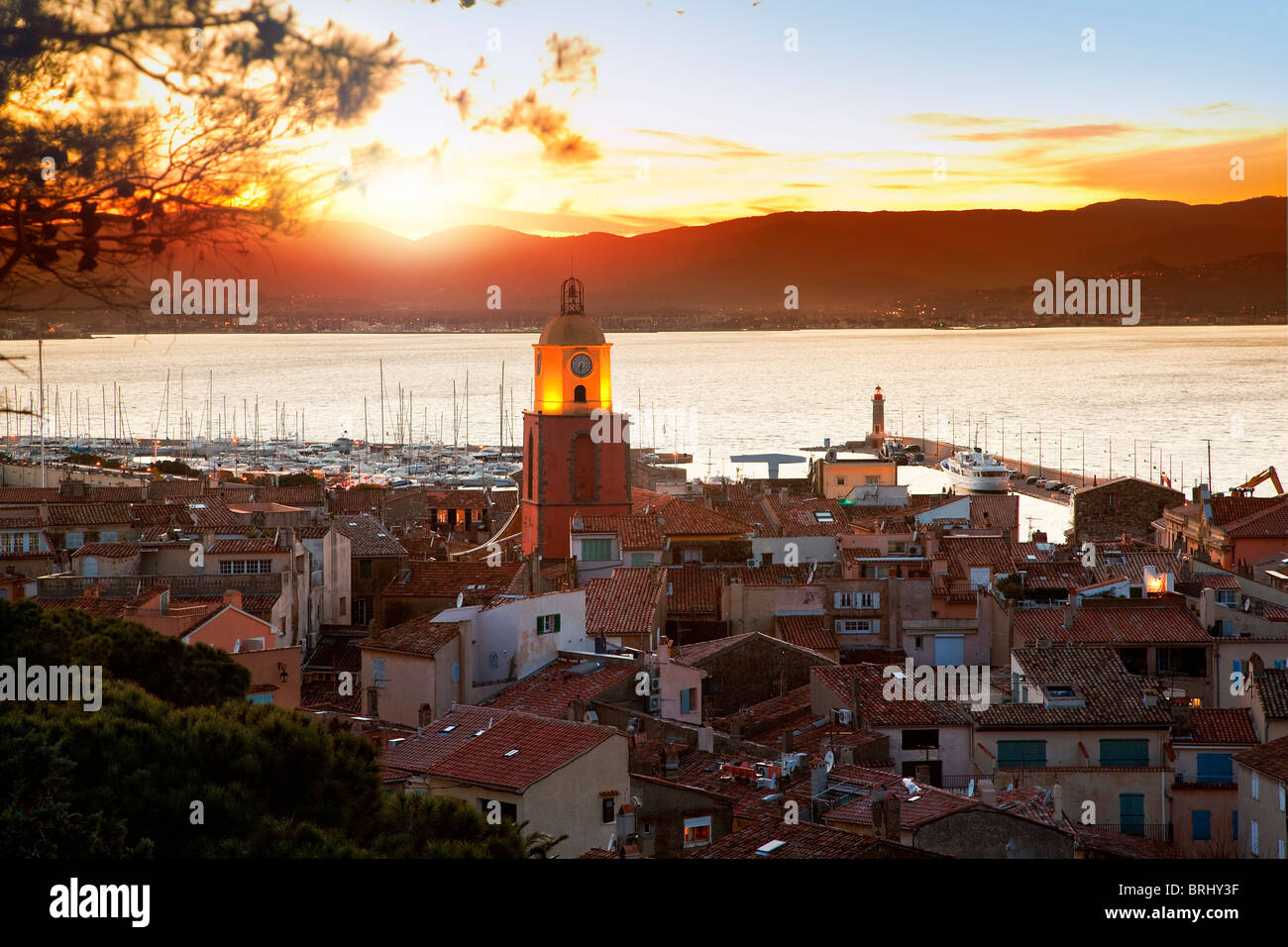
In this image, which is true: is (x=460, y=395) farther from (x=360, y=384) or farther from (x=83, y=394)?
(x=83, y=394)

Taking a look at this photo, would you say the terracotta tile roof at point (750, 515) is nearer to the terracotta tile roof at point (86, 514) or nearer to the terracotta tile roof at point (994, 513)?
the terracotta tile roof at point (994, 513)

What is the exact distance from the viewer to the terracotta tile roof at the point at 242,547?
69.8 feet

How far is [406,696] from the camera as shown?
17.7 m

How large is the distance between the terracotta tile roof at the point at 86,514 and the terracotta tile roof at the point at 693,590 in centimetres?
876

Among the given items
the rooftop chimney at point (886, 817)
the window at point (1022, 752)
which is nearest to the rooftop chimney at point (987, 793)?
the rooftop chimney at point (886, 817)

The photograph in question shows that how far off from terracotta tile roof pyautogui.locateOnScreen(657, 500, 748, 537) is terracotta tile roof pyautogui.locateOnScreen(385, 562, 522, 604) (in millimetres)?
3215

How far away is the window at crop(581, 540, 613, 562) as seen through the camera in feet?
89.4

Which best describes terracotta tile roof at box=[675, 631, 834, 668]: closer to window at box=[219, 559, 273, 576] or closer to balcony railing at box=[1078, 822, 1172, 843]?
balcony railing at box=[1078, 822, 1172, 843]

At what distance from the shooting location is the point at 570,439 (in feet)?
104

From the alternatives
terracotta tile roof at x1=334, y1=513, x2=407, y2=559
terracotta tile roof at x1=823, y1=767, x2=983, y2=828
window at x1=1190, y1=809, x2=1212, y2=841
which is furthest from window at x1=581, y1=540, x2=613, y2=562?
terracotta tile roof at x1=823, y1=767, x2=983, y2=828

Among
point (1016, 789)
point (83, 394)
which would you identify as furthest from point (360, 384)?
point (1016, 789)

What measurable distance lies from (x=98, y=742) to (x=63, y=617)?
13.0 ft

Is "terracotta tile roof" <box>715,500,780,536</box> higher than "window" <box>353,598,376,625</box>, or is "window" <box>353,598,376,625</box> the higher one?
"terracotta tile roof" <box>715,500,780,536</box>

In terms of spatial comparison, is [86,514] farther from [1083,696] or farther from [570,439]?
[1083,696]
